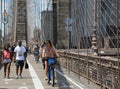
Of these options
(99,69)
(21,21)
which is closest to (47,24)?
(99,69)

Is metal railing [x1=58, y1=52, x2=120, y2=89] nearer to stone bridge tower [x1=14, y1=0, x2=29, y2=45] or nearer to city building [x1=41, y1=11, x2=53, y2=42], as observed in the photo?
city building [x1=41, y1=11, x2=53, y2=42]

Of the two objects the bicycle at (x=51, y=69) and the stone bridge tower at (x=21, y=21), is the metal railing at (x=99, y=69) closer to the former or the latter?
the bicycle at (x=51, y=69)

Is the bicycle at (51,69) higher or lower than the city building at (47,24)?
lower

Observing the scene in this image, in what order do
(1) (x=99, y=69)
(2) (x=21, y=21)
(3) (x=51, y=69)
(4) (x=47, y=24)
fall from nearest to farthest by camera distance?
(1) (x=99, y=69)
(3) (x=51, y=69)
(4) (x=47, y=24)
(2) (x=21, y=21)

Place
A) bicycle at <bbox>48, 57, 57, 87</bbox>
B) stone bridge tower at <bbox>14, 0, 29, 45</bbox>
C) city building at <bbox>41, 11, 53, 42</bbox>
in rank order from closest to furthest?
bicycle at <bbox>48, 57, 57, 87</bbox>, city building at <bbox>41, 11, 53, 42</bbox>, stone bridge tower at <bbox>14, 0, 29, 45</bbox>

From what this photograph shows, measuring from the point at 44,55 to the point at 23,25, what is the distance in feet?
253

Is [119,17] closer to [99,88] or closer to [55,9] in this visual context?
[99,88]

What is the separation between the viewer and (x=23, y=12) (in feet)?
298

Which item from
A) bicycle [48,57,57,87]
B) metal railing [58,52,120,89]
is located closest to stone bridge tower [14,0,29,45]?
metal railing [58,52,120,89]

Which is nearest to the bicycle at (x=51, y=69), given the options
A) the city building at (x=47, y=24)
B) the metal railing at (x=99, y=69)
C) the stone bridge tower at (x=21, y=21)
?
the metal railing at (x=99, y=69)

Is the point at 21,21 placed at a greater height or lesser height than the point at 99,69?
greater

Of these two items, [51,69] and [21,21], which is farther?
[21,21]

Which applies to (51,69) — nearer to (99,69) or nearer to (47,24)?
(99,69)

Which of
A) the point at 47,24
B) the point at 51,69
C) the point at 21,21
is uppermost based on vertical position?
the point at 21,21
